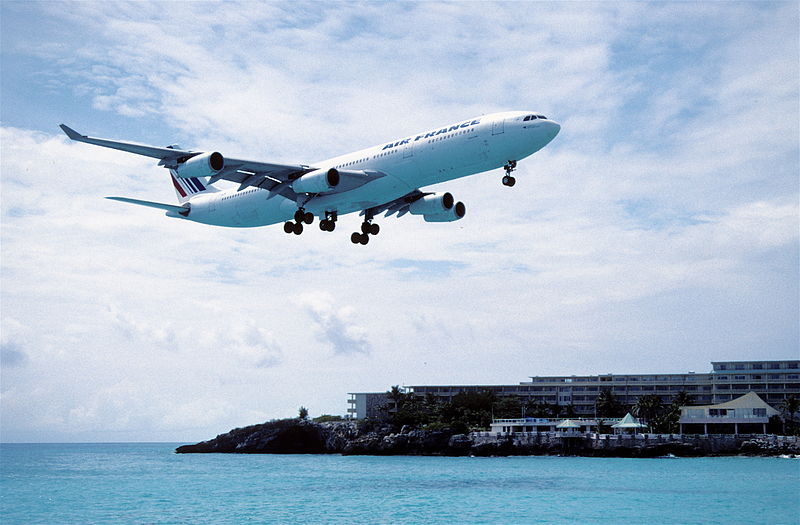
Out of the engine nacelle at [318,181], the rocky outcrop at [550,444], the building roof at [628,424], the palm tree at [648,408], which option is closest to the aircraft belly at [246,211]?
the engine nacelle at [318,181]

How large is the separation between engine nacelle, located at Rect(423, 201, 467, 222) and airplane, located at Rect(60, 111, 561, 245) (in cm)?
7

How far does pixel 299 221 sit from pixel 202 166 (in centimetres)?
1042

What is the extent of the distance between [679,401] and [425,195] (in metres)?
145

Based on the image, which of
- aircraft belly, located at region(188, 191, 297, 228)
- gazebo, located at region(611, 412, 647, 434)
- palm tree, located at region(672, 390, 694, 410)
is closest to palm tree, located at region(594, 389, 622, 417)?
gazebo, located at region(611, 412, 647, 434)

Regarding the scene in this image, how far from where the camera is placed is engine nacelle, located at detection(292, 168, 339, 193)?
53.1 m

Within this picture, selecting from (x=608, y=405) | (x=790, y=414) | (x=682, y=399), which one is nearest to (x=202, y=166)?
(x=682, y=399)

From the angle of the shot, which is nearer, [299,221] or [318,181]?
[318,181]

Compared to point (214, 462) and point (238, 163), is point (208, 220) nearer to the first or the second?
point (238, 163)

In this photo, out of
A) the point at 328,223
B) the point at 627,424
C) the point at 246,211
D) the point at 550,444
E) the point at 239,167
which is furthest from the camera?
the point at 550,444

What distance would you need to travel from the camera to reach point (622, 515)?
9406cm

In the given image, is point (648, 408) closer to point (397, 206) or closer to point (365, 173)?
point (397, 206)

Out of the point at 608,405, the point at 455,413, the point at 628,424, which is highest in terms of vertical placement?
the point at 608,405

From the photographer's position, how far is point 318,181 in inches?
2106

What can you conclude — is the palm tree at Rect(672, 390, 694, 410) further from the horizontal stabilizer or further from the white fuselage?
the white fuselage
